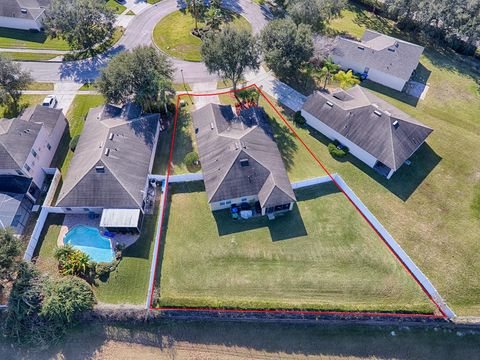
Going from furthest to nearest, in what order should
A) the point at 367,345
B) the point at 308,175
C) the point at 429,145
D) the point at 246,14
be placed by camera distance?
the point at 246,14, the point at 429,145, the point at 308,175, the point at 367,345

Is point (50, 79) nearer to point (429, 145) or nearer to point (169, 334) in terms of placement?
point (169, 334)

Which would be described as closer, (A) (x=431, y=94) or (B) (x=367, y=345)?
(B) (x=367, y=345)

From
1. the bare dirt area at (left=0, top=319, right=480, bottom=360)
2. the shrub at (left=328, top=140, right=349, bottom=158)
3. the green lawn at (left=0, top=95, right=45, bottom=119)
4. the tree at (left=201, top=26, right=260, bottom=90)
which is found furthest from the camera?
the green lawn at (left=0, top=95, right=45, bottom=119)

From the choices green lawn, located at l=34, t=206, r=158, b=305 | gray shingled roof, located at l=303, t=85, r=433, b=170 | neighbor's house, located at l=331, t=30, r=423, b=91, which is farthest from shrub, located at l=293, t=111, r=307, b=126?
green lawn, located at l=34, t=206, r=158, b=305

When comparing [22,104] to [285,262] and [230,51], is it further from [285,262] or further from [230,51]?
[285,262]

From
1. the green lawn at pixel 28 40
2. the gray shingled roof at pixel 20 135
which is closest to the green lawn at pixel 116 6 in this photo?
the green lawn at pixel 28 40

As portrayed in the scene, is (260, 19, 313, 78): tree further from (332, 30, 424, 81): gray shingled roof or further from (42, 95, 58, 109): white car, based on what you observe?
(42, 95, 58, 109): white car

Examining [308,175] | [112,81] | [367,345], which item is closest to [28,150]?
[112,81]

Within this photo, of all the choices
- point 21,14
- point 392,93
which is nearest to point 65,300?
point 392,93
